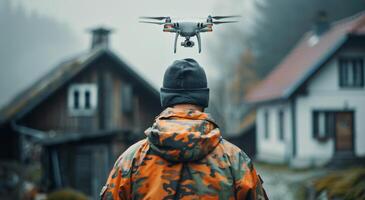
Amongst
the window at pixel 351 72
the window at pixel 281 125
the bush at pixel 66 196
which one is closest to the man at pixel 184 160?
the bush at pixel 66 196

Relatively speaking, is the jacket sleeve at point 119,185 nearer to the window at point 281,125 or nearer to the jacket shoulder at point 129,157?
the jacket shoulder at point 129,157

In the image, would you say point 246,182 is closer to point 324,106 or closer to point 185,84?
point 185,84

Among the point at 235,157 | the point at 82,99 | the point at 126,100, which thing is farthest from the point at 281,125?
the point at 235,157

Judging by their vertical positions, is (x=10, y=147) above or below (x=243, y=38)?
below

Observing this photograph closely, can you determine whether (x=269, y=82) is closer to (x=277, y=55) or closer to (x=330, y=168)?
(x=330, y=168)

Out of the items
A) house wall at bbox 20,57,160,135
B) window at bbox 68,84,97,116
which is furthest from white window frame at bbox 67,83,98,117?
house wall at bbox 20,57,160,135

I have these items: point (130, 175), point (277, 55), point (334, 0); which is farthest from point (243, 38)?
point (130, 175)
